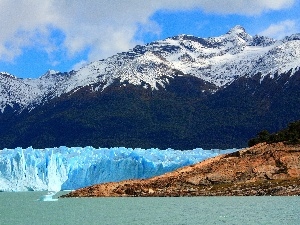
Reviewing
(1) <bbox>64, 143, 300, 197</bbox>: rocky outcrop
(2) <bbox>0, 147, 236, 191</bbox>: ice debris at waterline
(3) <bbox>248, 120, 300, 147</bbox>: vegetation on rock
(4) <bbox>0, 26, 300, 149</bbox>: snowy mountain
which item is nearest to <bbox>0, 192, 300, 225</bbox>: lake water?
(1) <bbox>64, 143, 300, 197</bbox>: rocky outcrop

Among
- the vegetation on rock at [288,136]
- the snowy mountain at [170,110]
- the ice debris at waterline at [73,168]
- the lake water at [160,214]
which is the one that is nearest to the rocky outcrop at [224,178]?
the vegetation on rock at [288,136]

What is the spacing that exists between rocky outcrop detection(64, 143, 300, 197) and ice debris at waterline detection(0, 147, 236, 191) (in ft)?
42.7

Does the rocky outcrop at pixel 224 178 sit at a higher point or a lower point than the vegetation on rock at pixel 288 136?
lower

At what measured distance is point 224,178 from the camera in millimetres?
57156

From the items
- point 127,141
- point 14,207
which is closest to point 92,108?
point 127,141

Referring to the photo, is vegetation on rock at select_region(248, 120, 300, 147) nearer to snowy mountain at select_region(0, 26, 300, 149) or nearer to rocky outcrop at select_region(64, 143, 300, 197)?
rocky outcrop at select_region(64, 143, 300, 197)

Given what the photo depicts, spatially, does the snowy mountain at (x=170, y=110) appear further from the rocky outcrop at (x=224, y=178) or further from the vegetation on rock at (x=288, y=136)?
the rocky outcrop at (x=224, y=178)

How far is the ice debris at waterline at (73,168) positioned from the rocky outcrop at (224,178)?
13.0 m

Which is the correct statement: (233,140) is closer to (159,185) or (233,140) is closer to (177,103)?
(177,103)

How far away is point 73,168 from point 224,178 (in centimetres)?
2365

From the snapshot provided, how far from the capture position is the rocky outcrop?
5550 cm

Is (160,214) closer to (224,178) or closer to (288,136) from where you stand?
(224,178)

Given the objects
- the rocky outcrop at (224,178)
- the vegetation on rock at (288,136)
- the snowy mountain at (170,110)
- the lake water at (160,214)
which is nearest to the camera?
the lake water at (160,214)

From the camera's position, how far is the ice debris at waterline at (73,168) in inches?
2842
